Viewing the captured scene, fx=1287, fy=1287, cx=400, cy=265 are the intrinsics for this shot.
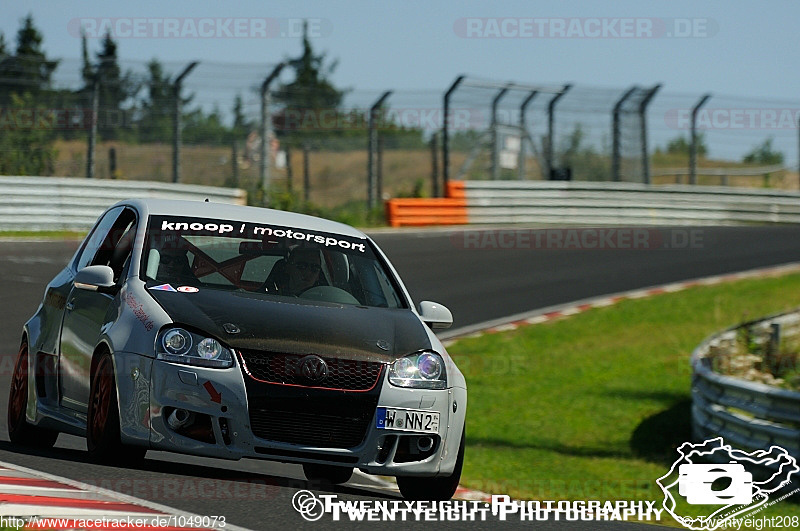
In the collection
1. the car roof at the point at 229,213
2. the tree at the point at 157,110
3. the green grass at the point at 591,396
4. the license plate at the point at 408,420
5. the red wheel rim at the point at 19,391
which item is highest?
the tree at the point at 157,110

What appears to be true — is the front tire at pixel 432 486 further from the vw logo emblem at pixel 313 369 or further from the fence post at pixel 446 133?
the fence post at pixel 446 133

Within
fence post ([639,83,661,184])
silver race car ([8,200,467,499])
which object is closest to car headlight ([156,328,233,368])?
silver race car ([8,200,467,499])

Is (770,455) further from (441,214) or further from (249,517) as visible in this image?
(441,214)

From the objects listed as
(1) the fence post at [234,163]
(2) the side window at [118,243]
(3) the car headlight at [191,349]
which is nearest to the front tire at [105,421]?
(3) the car headlight at [191,349]

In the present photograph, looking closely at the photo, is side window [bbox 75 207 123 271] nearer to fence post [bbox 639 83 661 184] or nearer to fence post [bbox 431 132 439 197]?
fence post [bbox 431 132 439 197]

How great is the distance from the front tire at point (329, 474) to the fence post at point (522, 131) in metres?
21.2

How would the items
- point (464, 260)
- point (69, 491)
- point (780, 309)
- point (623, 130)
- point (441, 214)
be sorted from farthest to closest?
point (623, 130) < point (441, 214) < point (464, 260) < point (780, 309) < point (69, 491)

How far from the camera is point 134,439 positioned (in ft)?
20.1

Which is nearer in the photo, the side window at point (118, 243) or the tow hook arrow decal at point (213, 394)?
the tow hook arrow decal at point (213, 394)

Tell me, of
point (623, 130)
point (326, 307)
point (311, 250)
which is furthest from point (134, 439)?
point (623, 130)

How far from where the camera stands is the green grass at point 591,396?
10.6 m

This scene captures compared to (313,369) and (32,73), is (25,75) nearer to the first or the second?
(32,73)

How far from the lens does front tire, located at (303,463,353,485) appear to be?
24.3 ft

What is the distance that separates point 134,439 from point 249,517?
69 centimetres
